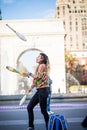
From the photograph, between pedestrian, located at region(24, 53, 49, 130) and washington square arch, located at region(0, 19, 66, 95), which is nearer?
pedestrian, located at region(24, 53, 49, 130)

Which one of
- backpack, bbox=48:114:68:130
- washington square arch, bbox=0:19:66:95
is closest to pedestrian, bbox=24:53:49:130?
backpack, bbox=48:114:68:130

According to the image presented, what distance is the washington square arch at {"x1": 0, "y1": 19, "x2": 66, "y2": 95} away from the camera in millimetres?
16725

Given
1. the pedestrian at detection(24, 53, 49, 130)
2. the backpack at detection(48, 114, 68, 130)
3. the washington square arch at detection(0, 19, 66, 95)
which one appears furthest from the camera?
the washington square arch at detection(0, 19, 66, 95)

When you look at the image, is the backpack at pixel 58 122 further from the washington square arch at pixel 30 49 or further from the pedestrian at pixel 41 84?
the washington square arch at pixel 30 49

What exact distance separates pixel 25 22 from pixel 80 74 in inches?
244

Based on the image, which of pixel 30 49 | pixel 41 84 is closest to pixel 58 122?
pixel 41 84

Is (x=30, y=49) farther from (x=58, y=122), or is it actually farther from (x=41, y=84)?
(x=58, y=122)

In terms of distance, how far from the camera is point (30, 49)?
19156mm

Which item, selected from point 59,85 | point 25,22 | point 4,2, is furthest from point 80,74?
point 4,2

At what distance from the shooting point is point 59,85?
60.3 ft

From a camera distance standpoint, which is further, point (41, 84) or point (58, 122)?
point (41, 84)

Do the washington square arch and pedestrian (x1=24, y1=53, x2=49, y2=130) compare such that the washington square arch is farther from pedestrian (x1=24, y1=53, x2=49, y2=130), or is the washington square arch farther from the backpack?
the backpack

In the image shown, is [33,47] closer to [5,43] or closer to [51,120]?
[5,43]

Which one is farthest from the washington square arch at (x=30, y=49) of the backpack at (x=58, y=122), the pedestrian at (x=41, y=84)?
the backpack at (x=58, y=122)
